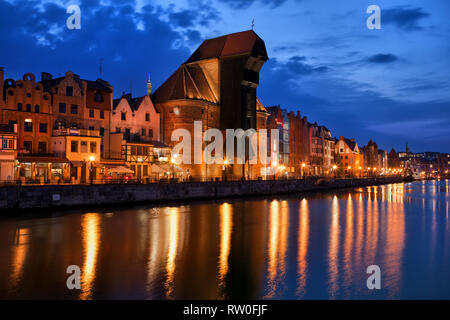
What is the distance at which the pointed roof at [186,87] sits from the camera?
70.4 meters

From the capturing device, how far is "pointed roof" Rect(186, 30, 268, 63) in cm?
7612

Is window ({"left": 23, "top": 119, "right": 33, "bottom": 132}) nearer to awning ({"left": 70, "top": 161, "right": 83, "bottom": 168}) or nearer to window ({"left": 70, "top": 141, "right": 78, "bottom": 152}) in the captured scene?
window ({"left": 70, "top": 141, "right": 78, "bottom": 152})

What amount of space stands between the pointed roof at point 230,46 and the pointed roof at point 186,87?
4327 millimetres

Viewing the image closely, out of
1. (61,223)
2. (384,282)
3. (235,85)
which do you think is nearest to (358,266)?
(384,282)

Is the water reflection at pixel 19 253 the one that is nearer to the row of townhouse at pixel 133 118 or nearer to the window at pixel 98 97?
the row of townhouse at pixel 133 118

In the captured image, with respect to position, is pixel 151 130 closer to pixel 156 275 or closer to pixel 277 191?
pixel 277 191

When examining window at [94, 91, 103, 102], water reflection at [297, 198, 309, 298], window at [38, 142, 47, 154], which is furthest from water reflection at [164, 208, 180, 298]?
window at [94, 91, 103, 102]

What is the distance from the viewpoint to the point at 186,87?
7162 centimetres

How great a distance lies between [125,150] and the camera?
59438 millimetres

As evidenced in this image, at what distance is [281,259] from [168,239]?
359 inches

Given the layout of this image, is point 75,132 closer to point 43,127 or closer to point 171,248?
point 43,127

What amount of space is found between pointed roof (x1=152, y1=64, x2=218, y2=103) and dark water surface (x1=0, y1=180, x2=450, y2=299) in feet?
112

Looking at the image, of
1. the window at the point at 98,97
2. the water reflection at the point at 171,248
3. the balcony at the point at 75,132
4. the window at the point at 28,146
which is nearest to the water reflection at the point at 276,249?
the water reflection at the point at 171,248
